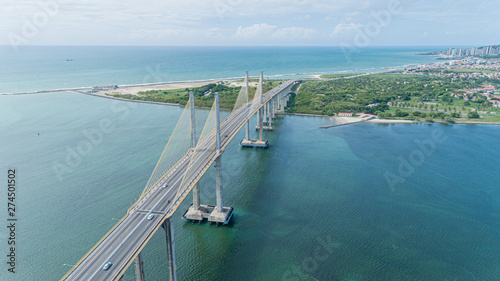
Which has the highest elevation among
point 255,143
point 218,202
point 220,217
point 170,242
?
point 170,242

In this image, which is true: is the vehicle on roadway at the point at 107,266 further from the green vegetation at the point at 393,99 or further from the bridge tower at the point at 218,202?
the green vegetation at the point at 393,99

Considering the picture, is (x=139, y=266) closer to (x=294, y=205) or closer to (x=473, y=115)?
(x=294, y=205)

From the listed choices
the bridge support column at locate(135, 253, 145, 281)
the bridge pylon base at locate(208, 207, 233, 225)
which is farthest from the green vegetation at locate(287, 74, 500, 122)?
the bridge support column at locate(135, 253, 145, 281)

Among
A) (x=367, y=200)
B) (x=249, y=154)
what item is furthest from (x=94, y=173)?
(x=367, y=200)

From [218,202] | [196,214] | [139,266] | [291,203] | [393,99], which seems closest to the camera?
[139,266]

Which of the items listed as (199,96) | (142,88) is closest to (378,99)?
(199,96)

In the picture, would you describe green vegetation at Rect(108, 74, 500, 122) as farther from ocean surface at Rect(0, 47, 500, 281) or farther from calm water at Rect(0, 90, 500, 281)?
calm water at Rect(0, 90, 500, 281)
